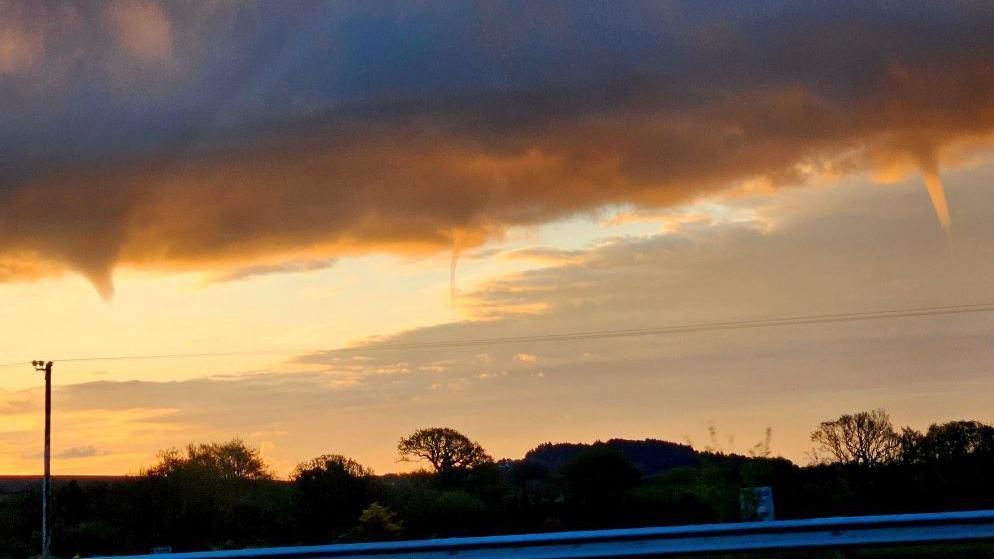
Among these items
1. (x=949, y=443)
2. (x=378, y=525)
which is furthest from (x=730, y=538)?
(x=949, y=443)

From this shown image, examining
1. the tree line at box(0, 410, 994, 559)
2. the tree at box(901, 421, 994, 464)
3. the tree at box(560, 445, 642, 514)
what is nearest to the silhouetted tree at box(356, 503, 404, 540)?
the tree line at box(0, 410, 994, 559)

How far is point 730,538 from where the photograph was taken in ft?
31.0

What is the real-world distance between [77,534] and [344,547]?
30.6 metres

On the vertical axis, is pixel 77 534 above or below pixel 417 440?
below

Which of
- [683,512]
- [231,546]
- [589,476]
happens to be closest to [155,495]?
[589,476]

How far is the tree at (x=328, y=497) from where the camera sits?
28156mm

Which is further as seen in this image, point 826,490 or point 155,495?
point 155,495

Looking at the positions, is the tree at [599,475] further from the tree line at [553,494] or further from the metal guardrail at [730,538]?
the metal guardrail at [730,538]

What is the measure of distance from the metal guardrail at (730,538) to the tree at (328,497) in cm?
1829

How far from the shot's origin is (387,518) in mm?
14750

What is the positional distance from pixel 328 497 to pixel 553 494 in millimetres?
5855

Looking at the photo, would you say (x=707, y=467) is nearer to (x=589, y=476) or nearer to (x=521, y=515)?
(x=521, y=515)

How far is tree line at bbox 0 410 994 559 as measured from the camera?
1953cm

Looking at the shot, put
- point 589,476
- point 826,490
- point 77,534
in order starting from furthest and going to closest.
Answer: point 77,534, point 589,476, point 826,490
